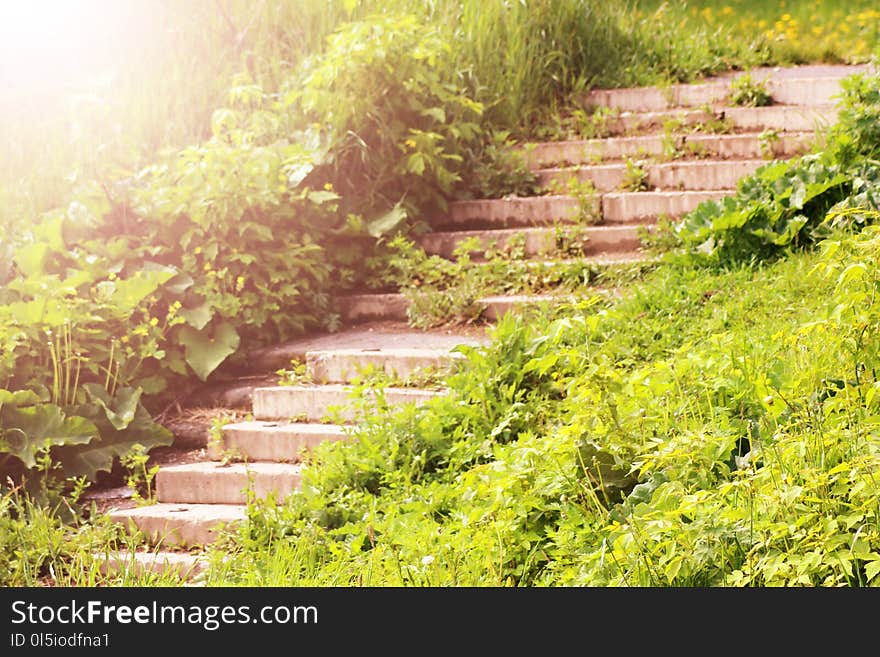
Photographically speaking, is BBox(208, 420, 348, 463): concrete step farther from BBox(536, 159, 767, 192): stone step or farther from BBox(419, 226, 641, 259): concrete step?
BBox(536, 159, 767, 192): stone step

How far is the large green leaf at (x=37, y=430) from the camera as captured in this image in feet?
15.6

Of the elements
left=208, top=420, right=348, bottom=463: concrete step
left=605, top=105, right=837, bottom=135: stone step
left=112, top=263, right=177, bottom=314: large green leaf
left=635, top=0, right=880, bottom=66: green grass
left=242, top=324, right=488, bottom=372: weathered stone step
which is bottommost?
left=208, top=420, right=348, bottom=463: concrete step

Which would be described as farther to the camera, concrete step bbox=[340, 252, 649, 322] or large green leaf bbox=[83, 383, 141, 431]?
concrete step bbox=[340, 252, 649, 322]

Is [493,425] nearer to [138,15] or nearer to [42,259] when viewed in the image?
[42,259]

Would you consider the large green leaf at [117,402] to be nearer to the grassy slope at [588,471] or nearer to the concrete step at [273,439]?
the concrete step at [273,439]

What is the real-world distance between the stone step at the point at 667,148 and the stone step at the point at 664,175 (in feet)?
0.46

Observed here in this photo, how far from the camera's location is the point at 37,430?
4.84 meters

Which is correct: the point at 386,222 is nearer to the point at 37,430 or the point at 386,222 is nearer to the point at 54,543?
the point at 37,430

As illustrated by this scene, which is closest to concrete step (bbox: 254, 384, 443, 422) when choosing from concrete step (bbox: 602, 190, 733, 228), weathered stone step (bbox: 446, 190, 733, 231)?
weathered stone step (bbox: 446, 190, 733, 231)

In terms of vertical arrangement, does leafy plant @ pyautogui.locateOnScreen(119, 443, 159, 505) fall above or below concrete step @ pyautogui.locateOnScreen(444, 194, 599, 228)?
below

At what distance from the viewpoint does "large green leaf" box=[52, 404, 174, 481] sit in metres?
4.95

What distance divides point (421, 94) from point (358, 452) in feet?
10.5

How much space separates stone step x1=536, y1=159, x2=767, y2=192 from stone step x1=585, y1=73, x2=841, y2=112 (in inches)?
41.1

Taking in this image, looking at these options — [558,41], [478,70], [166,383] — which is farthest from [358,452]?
[558,41]
